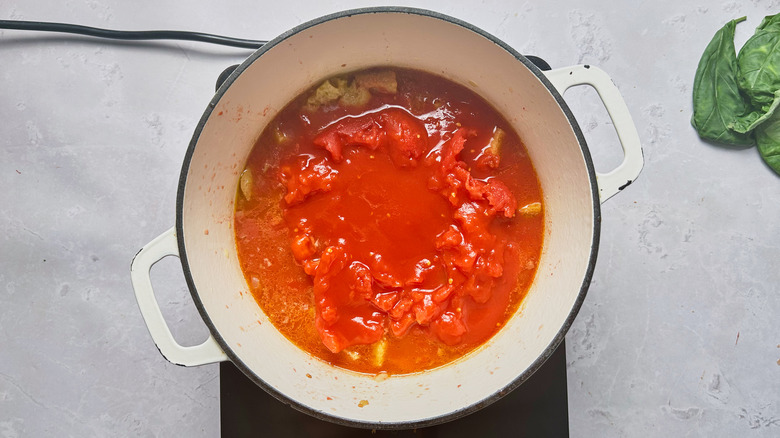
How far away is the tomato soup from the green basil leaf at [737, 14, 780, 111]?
72 cm

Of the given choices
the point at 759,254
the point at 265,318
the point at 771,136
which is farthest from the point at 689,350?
the point at 265,318

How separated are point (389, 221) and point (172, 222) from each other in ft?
2.23

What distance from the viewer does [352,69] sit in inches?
67.1

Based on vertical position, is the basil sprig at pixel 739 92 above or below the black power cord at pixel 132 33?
above

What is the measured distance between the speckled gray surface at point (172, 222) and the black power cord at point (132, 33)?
0.05 meters

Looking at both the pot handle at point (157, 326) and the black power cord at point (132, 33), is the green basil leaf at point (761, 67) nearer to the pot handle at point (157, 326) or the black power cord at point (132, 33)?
the black power cord at point (132, 33)

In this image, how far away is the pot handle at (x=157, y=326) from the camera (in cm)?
141

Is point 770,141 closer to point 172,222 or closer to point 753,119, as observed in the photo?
point 753,119

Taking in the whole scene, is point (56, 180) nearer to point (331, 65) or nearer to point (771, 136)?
point (331, 65)

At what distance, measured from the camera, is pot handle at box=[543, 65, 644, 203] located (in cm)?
143

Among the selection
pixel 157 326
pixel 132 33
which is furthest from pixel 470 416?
pixel 132 33

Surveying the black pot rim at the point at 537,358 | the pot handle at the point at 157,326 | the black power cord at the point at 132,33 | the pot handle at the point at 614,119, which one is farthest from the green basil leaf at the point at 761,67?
A: the pot handle at the point at 157,326

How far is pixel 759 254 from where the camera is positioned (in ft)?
6.26

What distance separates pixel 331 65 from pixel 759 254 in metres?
1.44
